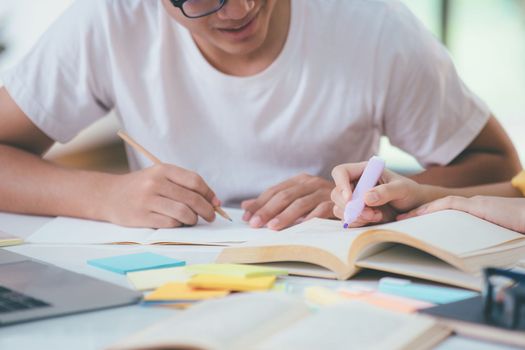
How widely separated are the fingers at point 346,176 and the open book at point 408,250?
2.7 inches

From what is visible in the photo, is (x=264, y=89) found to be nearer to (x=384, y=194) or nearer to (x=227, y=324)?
(x=384, y=194)

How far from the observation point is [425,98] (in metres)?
1.68

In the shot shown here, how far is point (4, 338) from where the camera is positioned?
32.9 inches

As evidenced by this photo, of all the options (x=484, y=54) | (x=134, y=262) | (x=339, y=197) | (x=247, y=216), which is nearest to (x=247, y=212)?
(x=247, y=216)

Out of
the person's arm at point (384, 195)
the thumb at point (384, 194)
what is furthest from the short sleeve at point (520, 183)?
the thumb at point (384, 194)

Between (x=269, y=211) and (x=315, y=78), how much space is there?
399 millimetres

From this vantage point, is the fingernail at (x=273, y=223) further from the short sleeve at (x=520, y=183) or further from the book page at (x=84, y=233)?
the short sleeve at (x=520, y=183)

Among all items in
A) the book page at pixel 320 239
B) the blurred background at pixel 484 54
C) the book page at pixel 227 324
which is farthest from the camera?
the blurred background at pixel 484 54

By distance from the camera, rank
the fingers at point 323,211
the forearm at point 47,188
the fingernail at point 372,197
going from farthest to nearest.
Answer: the forearm at point 47,188, the fingers at point 323,211, the fingernail at point 372,197

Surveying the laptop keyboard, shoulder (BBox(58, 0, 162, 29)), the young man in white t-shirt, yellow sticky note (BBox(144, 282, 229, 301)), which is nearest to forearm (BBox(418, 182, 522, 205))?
the young man in white t-shirt

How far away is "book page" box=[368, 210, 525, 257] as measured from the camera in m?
0.99

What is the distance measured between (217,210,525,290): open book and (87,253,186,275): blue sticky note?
0.07 metres

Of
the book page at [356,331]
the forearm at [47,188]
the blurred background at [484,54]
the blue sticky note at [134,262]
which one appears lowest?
the book page at [356,331]

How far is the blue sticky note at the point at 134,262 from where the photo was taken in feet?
3.56
